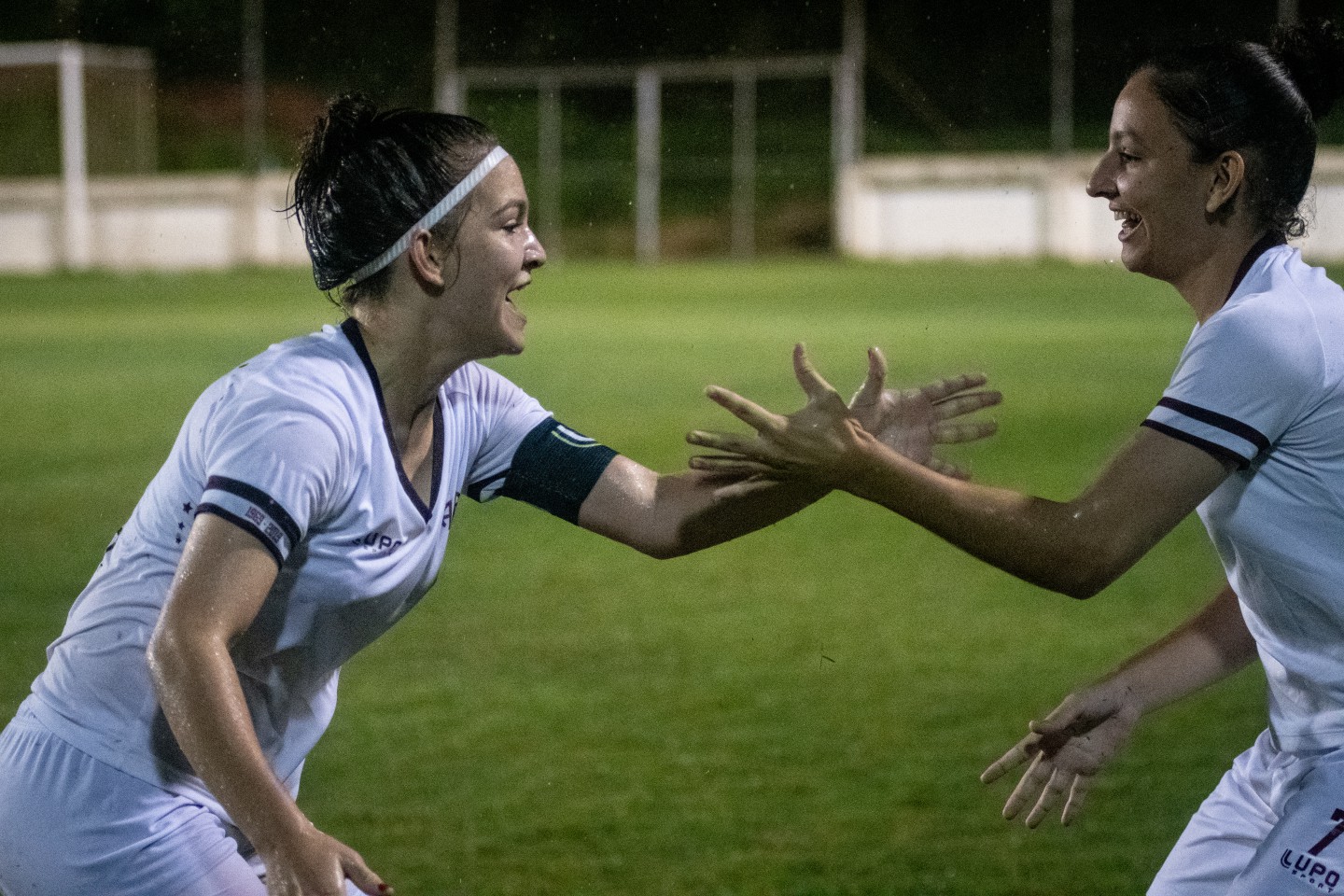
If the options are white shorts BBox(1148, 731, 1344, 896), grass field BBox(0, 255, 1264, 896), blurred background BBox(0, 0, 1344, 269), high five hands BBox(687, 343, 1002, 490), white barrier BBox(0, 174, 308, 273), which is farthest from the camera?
blurred background BBox(0, 0, 1344, 269)

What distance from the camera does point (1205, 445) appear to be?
93.8 inches

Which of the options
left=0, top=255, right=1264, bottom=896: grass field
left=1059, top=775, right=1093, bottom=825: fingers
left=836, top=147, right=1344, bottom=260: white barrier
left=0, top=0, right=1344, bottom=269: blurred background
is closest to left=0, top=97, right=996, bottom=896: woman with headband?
left=1059, top=775, right=1093, bottom=825: fingers

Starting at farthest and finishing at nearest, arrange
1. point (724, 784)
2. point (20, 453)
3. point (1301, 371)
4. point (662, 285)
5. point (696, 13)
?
1. point (696, 13)
2. point (662, 285)
3. point (20, 453)
4. point (724, 784)
5. point (1301, 371)

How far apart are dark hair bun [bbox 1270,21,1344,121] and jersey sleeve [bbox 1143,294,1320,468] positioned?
41cm

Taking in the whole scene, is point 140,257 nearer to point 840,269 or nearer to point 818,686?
point 840,269

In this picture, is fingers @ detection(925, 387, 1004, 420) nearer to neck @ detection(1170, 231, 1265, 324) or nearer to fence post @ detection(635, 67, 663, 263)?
neck @ detection(1170, 231, 1265, 324)

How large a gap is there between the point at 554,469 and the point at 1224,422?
42.9 inches

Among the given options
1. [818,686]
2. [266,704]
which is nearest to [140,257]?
[818,686]

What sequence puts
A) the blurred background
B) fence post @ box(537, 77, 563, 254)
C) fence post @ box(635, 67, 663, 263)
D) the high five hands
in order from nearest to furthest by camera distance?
the high five hands < the blurred background < fence post @ box(635, 67, 663, 263) < fence post @ box(537, 77, 563, 254)

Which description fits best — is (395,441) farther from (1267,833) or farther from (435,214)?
(1267,833)

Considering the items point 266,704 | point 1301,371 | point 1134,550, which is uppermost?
point 1301,371

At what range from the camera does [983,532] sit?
244 centimetres

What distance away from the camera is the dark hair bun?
8.61 feet

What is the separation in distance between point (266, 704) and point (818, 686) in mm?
3352
